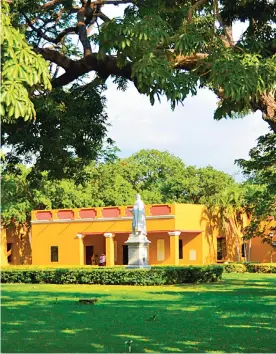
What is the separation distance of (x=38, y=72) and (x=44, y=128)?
349 cm

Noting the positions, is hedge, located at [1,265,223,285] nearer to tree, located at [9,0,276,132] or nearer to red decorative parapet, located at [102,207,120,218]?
red decorative parapet, located at [102,207,120,218]

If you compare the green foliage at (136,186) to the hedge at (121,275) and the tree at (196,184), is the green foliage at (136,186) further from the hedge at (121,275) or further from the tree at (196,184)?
the hedge at (121,275)

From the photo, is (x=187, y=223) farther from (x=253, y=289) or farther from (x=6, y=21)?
(x=6, y=21)

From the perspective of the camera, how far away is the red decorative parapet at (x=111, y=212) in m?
38.1

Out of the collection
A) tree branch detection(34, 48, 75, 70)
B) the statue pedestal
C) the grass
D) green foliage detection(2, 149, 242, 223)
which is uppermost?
green foliage detection(2, 149, 242, 223)

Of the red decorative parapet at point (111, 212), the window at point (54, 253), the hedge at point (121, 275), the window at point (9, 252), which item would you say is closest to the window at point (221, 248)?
the red decorative parapet at point (111, 212)

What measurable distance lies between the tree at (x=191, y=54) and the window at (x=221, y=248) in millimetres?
33578

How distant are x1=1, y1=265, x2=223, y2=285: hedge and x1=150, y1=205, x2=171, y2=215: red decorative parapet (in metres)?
11.7

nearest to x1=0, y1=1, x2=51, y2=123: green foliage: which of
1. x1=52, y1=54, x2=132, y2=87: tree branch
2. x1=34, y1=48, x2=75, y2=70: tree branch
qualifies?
x1=52, y1=54, x2=132, y2=87: tree branch

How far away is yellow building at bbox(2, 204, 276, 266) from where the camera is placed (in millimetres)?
37094

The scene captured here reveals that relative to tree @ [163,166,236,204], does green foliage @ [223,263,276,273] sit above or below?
below

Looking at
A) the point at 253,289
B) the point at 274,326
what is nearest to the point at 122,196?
the point at 253,289

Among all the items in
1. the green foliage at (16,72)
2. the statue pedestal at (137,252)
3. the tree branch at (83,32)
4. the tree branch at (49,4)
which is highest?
the tree branch at (49,4)

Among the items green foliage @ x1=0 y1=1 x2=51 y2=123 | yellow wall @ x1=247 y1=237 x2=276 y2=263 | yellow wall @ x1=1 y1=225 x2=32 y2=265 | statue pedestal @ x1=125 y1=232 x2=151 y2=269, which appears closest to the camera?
green foliage @ x1=0 y1=1 x2=51 y2=123
